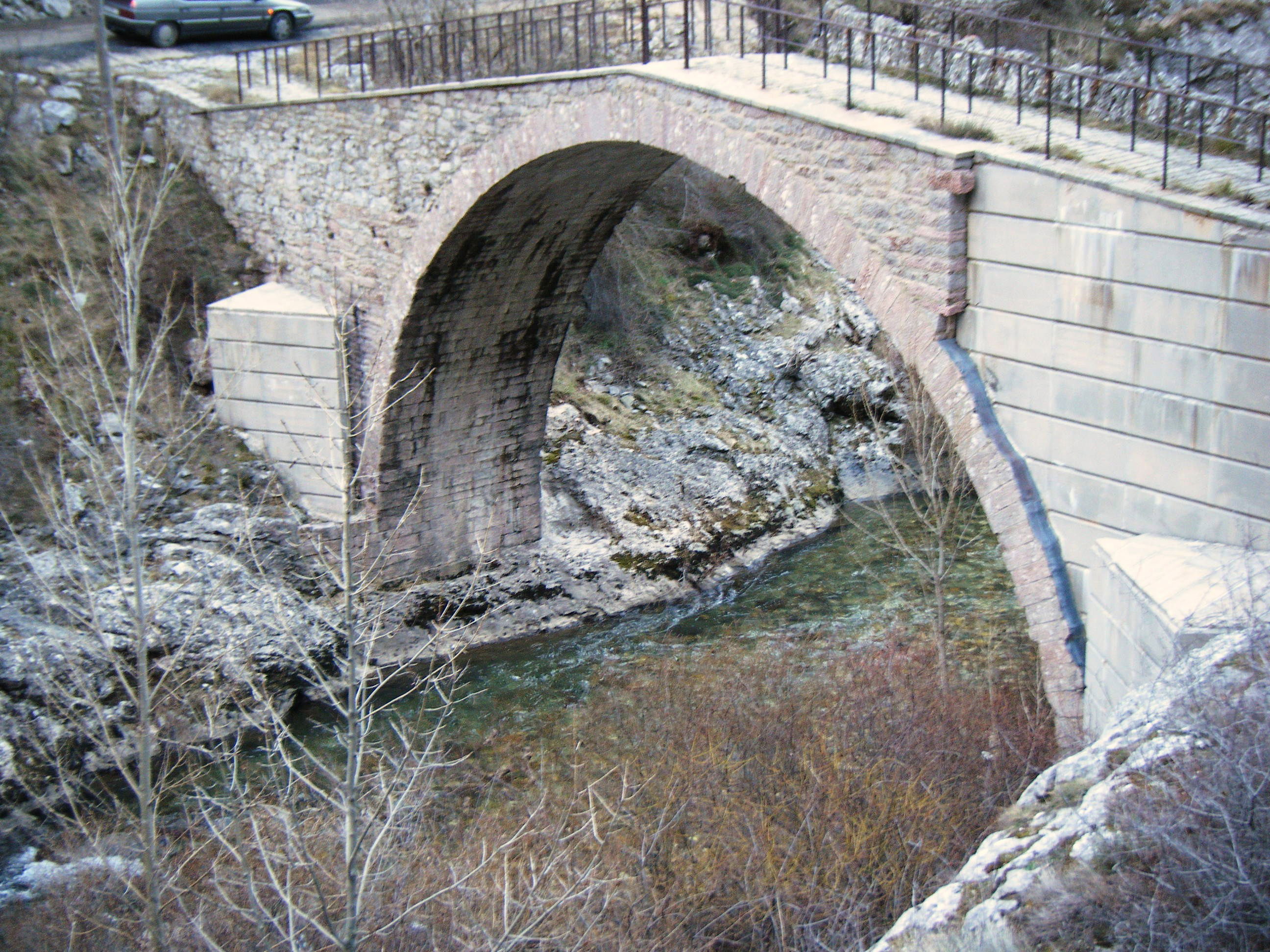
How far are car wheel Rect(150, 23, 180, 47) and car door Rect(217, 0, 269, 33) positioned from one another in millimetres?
742

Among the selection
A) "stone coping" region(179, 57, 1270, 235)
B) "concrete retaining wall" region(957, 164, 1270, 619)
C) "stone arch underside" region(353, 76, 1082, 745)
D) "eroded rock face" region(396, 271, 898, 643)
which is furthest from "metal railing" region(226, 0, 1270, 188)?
"eroded rock face" region(396, 271, 898, 643)

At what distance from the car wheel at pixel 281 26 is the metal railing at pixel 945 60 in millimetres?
4541

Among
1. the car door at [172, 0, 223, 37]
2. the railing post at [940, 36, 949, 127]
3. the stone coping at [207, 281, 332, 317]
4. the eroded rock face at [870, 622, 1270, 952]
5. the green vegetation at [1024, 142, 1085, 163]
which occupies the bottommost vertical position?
the eroded rock face at [870, 622, 1270, 952]

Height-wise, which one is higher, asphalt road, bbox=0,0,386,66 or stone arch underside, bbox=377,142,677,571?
asphalt road, bbox=0,0,386,66

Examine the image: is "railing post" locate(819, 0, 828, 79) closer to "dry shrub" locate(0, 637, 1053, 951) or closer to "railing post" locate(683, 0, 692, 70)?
"railing post" locate(683, 0, 692, 70)

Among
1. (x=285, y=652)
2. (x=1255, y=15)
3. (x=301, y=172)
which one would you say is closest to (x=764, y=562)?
(x=285, y=652)

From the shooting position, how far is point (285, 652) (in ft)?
40.2

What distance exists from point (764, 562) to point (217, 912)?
9.43 metres

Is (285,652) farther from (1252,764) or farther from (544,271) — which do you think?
Result: (1252,764)

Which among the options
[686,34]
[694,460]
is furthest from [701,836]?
[694,460]

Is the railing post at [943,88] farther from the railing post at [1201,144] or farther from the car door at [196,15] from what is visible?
the car door at [196,15]

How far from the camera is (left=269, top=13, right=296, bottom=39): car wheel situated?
18625 mm

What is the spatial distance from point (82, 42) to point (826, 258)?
14.1 metres

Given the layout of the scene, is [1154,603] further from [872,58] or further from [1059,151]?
[872,58]
